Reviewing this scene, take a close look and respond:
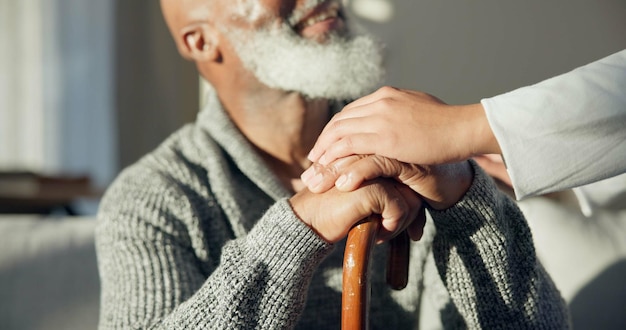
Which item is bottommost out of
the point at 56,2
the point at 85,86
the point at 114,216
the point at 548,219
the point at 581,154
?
the point at 548,219

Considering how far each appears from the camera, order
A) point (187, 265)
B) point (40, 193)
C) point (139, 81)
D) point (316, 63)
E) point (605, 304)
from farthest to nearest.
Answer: point (139, 81), point (40, 193), point (605, 304), point (316, 63), point (187, 265)

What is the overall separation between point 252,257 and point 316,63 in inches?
16.0

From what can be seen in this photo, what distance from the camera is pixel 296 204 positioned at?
89 cm

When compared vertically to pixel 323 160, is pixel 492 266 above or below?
below

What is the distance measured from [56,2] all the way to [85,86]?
0.33 metres

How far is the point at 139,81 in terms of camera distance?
3.04 m

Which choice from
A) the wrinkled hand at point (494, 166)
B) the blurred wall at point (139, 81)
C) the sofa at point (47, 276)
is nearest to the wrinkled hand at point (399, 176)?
the wrinkled hand at point (494, 166)

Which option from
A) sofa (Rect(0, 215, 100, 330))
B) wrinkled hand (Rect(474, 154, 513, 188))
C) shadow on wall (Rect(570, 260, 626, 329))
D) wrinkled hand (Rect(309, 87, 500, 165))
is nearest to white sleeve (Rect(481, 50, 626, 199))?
wrinkled hand (Rect(309, 87, 500, 165))

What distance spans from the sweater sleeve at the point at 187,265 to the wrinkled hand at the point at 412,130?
0.37 ft

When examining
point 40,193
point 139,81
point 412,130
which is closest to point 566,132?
point 412,130

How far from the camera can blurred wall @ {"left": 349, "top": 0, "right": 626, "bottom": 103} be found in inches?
45.4

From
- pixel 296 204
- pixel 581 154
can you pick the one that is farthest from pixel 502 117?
pixel 296 204

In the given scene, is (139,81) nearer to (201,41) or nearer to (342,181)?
(201,41)

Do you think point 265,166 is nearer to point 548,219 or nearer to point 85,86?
point 548,219
